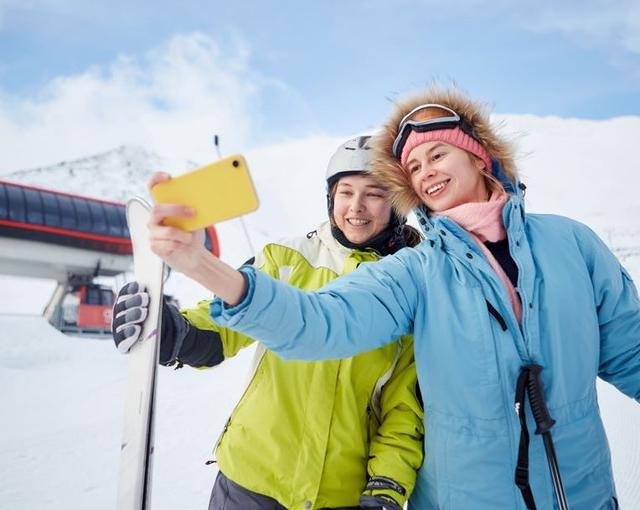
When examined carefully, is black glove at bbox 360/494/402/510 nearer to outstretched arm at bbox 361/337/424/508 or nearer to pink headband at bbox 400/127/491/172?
outstretched arm at bbox 361/337/424/508

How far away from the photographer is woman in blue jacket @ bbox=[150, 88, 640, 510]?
4.00ft

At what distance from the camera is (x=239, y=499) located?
168 cm

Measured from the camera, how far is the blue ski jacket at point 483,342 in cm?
136

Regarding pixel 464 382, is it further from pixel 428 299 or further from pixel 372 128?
pixel 372 128

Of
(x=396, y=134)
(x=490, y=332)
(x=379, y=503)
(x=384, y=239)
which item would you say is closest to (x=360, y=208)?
(x=384, y=239)

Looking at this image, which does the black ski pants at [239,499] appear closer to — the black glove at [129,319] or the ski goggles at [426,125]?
the black glove at [129,319]

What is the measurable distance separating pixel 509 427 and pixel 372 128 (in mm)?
1561

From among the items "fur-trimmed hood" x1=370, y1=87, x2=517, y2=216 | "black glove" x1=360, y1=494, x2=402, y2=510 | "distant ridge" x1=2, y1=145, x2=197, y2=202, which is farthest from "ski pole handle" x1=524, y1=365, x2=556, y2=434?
"distant ridge" x1=2, y1=145, x2=197, y2=202

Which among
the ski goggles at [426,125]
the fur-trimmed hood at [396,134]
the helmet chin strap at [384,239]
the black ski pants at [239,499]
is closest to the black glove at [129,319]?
the black ski pants at [239,499]

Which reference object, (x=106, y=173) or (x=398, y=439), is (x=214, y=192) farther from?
(x=106, y=173)

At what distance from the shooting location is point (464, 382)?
4.60 feet

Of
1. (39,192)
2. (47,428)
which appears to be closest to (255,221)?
(39,192)

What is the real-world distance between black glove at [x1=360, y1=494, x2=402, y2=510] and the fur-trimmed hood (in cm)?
121

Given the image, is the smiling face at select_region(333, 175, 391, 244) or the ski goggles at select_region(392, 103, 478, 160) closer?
the ski goggles at select_region(392, 103, 478, 160)
